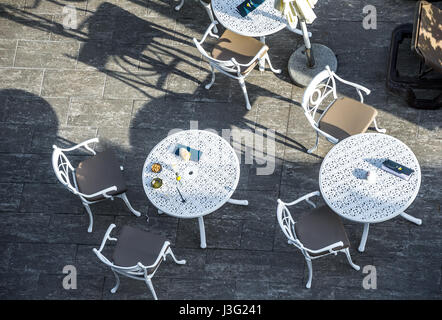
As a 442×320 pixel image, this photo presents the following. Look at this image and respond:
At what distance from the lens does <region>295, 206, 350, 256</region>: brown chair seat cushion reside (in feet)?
18.3

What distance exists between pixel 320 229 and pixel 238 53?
2176mm

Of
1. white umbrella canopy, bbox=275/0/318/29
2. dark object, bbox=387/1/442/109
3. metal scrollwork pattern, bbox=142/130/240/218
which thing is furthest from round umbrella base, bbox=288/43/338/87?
metal scrollwork pattern, bbox=142/130/240/218

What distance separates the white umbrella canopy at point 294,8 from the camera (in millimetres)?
5745

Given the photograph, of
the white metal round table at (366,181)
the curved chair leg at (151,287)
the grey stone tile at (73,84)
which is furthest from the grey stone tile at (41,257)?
the white metal round table at (366,181)

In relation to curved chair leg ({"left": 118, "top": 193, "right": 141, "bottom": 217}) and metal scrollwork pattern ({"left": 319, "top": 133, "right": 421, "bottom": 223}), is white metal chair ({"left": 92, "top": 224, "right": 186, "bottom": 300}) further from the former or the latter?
metal scrollwork pattern ({"left": 319, "top": 133, "right": 421, "bottom": 223})

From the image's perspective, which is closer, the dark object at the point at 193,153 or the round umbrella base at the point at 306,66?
the dark object at the point at 193,153

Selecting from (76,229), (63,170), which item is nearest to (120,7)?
(63,170)

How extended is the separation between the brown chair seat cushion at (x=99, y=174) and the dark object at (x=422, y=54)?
123 inches

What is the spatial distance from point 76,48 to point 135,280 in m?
3.03

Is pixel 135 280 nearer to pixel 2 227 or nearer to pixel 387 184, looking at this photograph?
pixel 2 227

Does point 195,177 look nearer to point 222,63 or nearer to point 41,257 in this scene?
point 222,63

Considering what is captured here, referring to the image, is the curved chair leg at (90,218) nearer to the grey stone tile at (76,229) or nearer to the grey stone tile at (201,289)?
the grey stone tile at (76,229)
